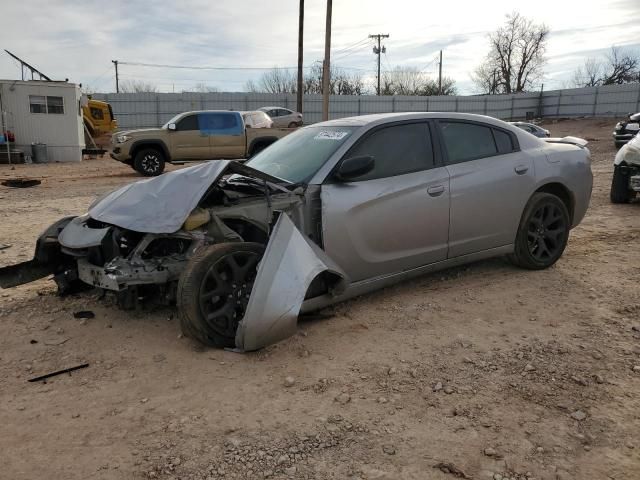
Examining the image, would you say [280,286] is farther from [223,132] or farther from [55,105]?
[55,105]

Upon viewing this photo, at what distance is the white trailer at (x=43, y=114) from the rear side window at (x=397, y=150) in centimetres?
2005

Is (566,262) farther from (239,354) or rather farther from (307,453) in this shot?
(307,453)

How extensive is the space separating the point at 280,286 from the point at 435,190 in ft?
5.68

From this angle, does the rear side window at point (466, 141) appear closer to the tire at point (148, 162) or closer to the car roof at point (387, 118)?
the car roof at point (387, 118)

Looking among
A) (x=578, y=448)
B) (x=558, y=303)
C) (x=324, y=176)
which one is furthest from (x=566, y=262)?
(x=578, y=448)

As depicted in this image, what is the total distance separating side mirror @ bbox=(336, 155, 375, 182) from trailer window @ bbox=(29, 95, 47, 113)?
20.6 m

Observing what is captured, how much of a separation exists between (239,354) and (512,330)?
1.95m

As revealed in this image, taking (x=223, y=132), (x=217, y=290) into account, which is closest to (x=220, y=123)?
(x=223, y=132)

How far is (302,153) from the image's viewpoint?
4.57 metres

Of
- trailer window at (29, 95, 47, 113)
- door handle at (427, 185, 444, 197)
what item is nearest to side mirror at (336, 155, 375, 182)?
door handle at (427, 185, 444, 197)

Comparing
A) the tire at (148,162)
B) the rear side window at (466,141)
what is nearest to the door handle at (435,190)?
the rear side window at (466,141)

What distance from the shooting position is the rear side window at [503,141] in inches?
202

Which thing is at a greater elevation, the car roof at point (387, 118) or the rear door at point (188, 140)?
the car roof at point (387, 118)

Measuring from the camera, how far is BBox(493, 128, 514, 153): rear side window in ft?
16.9
